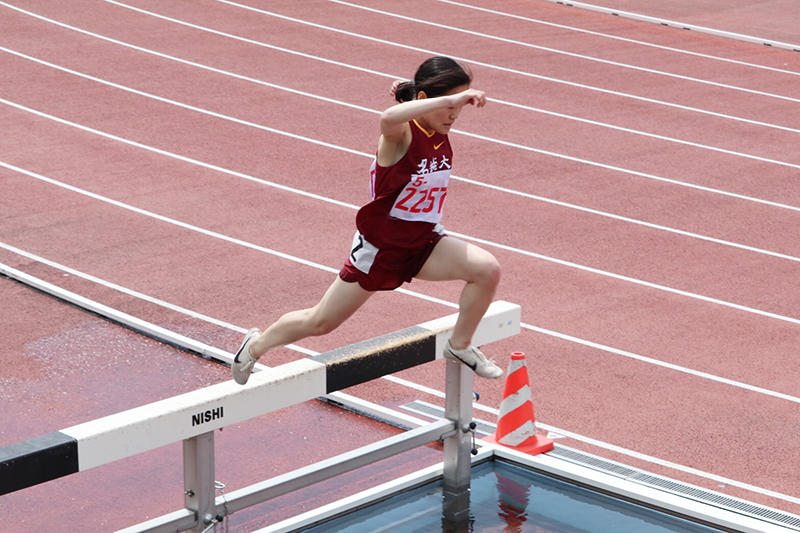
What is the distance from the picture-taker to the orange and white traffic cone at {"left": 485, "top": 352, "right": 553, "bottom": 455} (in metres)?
6.87

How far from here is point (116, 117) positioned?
14.7m

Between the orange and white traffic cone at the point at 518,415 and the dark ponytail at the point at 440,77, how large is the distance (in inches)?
99.7

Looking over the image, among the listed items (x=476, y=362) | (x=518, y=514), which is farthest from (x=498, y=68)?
(x=476, y=362)

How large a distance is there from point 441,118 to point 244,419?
1563 mm

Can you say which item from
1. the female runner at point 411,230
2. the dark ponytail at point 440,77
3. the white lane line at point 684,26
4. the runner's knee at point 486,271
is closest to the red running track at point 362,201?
the white lane line at point 684,26

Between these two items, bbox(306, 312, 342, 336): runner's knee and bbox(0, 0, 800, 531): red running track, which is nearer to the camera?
bbox(306, 312, 342, 336): runner's knee

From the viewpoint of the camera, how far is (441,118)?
182 inches

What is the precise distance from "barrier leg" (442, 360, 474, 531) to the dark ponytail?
198 centimetres

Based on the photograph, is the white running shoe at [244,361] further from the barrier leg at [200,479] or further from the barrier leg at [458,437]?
the barrier leg at [458,437]

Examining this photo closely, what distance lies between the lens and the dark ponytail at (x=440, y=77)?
15.0ft

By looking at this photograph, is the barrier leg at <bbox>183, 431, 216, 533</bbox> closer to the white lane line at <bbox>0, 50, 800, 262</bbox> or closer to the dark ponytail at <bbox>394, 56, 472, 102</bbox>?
the dark ponytail at <bbox>394, 56, 472, 102</bbox>

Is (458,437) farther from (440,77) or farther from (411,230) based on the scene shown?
(440,77)

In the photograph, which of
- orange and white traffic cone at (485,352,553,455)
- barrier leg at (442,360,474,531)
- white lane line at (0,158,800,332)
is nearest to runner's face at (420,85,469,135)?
barrier leg at (442,360,474,531)

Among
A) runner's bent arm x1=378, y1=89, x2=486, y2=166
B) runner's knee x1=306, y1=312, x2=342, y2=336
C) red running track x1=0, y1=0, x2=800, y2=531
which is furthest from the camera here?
red running track x1=0, y1=0, x2=800, y2=531
